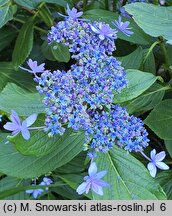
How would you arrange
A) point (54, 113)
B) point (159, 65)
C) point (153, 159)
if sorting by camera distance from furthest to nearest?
point (159, 65) → point (153, 159) → point (54, 113)

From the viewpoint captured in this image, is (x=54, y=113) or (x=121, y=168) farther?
(x=121, y=168)

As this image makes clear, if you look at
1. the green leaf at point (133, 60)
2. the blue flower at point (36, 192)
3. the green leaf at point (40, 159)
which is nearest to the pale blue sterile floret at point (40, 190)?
the blue flower at point (36, 192)

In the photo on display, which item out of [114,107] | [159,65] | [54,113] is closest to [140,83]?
[114,107]

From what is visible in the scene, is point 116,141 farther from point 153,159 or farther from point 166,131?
point 166,131

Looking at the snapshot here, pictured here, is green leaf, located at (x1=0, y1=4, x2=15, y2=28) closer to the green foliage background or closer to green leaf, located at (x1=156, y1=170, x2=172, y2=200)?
the green foliage background

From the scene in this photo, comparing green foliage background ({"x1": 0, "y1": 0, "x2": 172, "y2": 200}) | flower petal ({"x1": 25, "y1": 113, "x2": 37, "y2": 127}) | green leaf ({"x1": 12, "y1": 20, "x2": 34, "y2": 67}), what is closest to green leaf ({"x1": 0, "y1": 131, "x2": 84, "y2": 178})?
green foliage background ({"x1": 0, "y1": 0, "x2": 172, "y2": 200})

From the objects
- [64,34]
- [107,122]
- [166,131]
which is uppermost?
[64,34]
